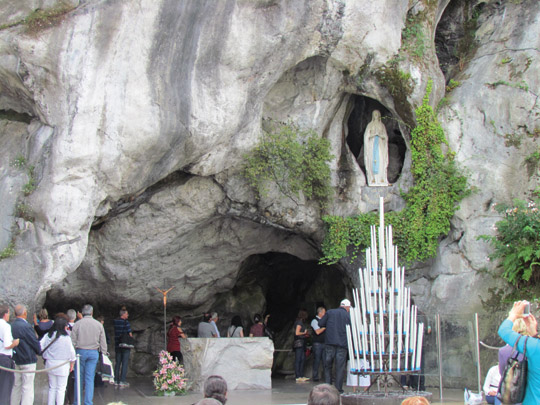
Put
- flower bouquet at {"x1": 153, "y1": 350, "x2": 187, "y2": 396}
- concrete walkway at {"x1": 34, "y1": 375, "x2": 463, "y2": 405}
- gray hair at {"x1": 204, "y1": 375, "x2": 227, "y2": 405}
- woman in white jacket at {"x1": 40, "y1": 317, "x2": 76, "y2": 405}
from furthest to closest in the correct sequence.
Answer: flower bouquet at {"x1": 153, "y1": 350, "x2": 187, "y2": 396} → concrete walkway at {"x1": 34, "y1": 375, "x2": 463, "y2": 405} → woman in white jacket at {"x1": 40, "y1": 317, "x2": 76, "y2": 405} → gray hair at {"x1": 204, "y1": 375, "x2": 227, "y2": 405}

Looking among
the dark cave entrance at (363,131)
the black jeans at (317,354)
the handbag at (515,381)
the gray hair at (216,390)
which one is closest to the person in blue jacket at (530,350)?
the handbag at (515,381)

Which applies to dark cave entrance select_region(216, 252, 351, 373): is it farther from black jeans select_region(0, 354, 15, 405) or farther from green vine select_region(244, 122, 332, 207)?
black jeans select_region(0, 354, 15, 405)

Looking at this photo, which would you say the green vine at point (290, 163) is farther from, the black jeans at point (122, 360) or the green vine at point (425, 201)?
the black jeans at point (122, 360)

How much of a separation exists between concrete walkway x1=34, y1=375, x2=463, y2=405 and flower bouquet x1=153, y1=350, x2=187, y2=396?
0.18 meters

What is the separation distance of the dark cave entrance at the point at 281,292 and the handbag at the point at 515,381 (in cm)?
1130

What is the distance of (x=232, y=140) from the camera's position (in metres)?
12.5

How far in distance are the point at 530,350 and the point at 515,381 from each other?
0.90ft

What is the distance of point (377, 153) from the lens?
13906 millimetres

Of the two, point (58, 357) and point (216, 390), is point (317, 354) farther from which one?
point (216, 390)

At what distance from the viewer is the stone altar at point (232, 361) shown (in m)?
12.0

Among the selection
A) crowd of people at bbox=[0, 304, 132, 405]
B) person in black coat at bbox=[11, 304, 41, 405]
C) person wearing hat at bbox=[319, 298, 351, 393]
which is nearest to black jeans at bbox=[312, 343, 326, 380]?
Answer: person wearing hat at bbox=[319, 298, 351, 393]

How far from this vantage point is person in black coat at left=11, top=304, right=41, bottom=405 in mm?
8320

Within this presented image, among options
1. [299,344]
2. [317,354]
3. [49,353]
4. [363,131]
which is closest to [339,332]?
[317,354]

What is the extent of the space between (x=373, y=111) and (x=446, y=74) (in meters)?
2.00
